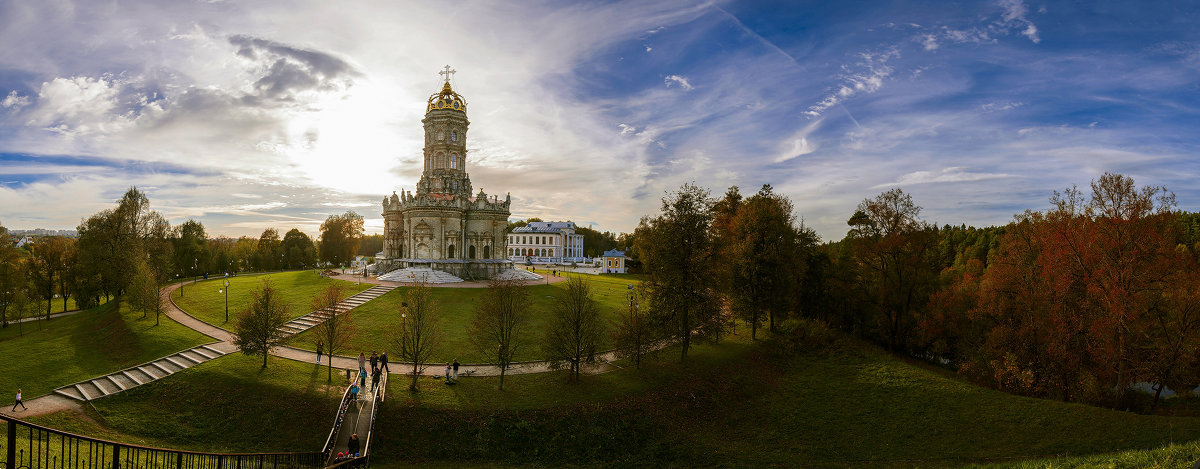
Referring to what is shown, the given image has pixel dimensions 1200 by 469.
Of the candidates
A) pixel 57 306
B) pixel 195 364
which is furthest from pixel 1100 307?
pixel 57 306

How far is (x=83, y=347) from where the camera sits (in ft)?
88.9

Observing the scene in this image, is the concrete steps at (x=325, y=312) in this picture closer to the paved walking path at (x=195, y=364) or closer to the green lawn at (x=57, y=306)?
the paved walking path at (x=195, y=364)

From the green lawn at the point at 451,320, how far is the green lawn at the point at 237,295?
161 inches

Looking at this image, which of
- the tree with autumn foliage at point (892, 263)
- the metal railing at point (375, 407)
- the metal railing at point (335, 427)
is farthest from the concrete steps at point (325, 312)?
the tree with autumn foliage at point (892, 263)

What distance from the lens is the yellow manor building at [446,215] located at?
1959 inches

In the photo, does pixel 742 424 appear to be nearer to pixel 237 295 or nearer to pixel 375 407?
pixel 375 407

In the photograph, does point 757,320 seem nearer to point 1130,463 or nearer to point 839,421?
point 839,421

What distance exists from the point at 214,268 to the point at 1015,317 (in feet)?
263

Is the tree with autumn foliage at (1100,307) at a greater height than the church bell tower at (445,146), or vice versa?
the church bell tower at (445,146)

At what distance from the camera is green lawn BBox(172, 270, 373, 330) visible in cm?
3272

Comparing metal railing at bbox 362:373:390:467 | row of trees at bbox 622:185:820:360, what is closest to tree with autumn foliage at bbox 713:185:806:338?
row of trees at bbox 622:185:820:360

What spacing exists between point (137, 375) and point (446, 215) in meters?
30.1

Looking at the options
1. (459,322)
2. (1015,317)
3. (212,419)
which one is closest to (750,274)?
(1015,317)

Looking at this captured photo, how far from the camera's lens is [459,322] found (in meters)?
30.8
